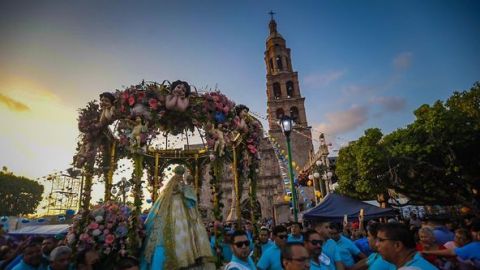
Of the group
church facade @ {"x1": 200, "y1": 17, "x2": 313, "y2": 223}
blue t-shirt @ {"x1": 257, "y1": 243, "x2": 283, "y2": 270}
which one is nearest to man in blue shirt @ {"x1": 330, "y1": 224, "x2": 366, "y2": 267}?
blue t-shirt @ {"x1": 257, "y1": 243, "x2": 283, "y2": 270}

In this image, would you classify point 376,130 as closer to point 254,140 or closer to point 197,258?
point 254,140

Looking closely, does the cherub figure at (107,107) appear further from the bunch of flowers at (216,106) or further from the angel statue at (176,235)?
the bunch of flowers at (216,106)

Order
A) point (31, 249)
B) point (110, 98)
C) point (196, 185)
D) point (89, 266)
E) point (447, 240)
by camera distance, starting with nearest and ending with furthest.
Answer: point (89, 266) → point (31, 249) → point (447, 240) → point (110, 98) → point (196, 185)

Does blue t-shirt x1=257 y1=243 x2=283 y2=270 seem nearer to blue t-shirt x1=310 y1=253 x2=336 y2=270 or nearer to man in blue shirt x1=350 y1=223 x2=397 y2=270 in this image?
blue t-shirt x1=310 y1=253 x2=336 y2=270

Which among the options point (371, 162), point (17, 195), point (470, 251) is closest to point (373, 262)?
point (470, 251)

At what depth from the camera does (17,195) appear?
143ft

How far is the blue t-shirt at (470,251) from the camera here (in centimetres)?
496

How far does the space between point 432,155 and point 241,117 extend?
17356 millimetres

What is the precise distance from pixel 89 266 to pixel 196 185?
6.83 meters

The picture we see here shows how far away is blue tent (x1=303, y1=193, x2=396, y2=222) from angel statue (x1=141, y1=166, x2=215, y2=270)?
22.1 ft

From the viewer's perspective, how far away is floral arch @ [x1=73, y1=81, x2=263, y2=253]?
707cm

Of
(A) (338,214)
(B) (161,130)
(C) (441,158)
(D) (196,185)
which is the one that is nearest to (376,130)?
(C) (441,158)

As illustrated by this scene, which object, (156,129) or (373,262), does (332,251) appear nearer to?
(373,262)

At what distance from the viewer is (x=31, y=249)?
514 cm
